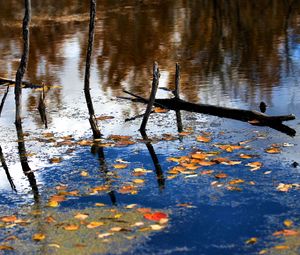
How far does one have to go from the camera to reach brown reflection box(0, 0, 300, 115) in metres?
18.7

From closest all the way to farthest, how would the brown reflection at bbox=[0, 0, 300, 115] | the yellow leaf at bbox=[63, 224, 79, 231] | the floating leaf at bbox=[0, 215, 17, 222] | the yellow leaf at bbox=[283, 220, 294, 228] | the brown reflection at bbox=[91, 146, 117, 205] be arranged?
the yellow leaf at bbox=[283, 220, 294, 228] → the yellow leaf at bbox=[63, 224, 79, 231] → the floating leaf at bbox=[0, 215, 17, 222] → the brown reflection at bbox=[91, 146, 117, 205] → the brown reflection at bbox=[0, 0, 300, 115]

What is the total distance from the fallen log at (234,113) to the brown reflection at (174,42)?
1497mm

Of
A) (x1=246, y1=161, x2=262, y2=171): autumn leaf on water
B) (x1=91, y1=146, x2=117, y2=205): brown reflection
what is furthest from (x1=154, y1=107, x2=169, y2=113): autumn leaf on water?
(x1=246, y1=161, x2=262, y2=171): autumn leaf on water

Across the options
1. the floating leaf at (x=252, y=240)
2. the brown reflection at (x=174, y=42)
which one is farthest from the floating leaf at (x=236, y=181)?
the brown reflection at (x=174, y=42)

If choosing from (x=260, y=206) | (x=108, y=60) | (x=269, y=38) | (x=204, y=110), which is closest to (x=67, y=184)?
(x=260, y=206)

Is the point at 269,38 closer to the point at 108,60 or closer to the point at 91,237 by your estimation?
the point at 108,60

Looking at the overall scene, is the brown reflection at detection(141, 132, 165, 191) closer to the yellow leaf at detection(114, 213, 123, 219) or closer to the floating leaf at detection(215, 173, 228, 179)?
the floating leaf at detection(215, 173, 228, 179)

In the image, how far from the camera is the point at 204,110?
1382 centimetres

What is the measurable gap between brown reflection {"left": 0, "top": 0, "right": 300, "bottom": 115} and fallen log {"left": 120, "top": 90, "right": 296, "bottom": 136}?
1497mm

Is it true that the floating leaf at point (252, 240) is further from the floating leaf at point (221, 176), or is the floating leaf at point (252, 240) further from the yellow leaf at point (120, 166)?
the yellow leaf at point (120, 166)

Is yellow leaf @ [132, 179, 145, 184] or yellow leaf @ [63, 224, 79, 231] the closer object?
yellow leaf @ [63, 224, 79, 231]

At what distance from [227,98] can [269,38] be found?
10.3 metres

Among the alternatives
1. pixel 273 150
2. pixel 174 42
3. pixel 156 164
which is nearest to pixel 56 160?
pixel 156 164

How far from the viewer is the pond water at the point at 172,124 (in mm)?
8250
